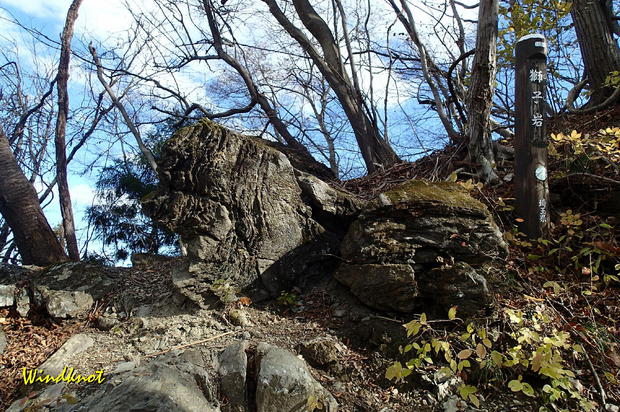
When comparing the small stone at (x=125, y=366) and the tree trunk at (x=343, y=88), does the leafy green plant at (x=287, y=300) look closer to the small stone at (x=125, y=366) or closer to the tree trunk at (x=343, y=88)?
the small stone at (x=125, y=366)

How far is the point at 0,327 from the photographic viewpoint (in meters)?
3.35

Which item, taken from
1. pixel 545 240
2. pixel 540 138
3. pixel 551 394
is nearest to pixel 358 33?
pixel 540 138

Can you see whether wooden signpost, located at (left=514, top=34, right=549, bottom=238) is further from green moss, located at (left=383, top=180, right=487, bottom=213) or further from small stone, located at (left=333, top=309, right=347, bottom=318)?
small stone, located at (left=333, top=309, right=347, bottom=318)

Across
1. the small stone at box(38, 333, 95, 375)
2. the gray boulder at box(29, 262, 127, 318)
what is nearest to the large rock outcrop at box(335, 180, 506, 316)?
the small stone at box(38, 333, 95, 375)

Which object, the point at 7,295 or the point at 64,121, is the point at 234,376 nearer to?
the point at 7,295

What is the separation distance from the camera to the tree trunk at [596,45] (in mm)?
5926

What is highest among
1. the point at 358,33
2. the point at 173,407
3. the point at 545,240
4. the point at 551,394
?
the point at 358,33

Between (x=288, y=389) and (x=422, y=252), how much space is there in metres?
1.47

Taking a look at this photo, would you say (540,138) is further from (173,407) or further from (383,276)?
(173,407)

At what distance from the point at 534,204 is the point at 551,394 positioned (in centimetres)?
170

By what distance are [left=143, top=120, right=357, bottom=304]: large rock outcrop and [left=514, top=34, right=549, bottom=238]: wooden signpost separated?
1791 millimetres

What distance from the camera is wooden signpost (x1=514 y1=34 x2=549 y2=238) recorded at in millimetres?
3439

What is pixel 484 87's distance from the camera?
426cm

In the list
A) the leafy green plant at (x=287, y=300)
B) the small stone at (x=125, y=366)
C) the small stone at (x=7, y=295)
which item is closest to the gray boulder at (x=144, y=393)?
the small stone at (x=125, y=366)
